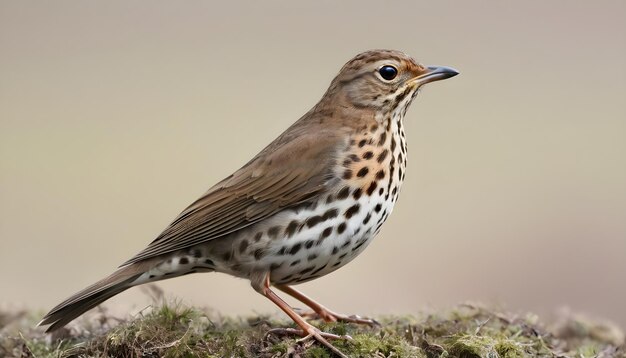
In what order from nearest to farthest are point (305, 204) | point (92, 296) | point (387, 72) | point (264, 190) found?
point (92, 296)
point (305, 204)
point (264, 190)
point (387, 72)

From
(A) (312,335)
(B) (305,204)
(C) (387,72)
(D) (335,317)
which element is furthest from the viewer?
(C) (387,72)

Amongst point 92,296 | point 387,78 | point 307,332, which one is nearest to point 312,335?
point 307,332

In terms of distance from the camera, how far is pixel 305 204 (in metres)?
7.03

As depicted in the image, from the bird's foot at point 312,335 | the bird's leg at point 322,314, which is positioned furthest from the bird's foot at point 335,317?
the bird's foot at point 312,335

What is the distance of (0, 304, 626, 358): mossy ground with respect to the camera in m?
6.08

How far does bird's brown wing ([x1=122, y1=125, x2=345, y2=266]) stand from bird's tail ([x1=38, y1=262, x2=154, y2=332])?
0.09m

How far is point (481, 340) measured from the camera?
620 centimetres

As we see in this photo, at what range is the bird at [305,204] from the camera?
271 inches

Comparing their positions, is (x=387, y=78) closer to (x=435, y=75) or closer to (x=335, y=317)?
(x=435, y=75)

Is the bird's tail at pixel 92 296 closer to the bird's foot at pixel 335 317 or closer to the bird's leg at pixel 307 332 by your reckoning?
the bird's leg at pixel 307 332

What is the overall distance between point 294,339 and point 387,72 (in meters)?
2.44

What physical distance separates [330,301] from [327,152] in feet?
21.0

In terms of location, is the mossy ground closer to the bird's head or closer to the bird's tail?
A: the bird's tail

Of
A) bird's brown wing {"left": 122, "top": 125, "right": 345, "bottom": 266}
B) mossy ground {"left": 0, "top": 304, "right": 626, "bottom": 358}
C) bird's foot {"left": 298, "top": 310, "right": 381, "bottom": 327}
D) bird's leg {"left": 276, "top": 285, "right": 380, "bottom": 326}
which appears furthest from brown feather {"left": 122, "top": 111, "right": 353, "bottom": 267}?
bird's foot {"left": 298, "top": 310, "right": 381, "bottom": 327}
